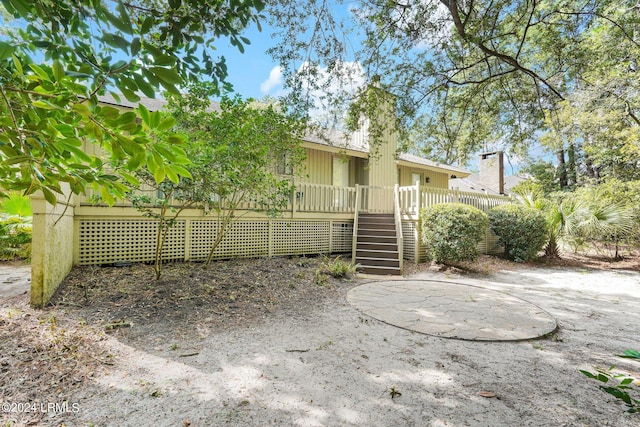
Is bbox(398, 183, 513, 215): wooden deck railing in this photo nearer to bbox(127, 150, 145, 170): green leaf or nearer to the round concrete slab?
the round concrete slab

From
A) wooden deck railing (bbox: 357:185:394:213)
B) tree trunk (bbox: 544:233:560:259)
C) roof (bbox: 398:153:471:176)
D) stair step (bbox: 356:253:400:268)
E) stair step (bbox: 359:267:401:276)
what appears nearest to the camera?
stair step (bbox: 359:267:401:276)

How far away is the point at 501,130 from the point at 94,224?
10397 mm

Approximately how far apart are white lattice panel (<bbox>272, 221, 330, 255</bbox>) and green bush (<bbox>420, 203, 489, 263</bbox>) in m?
3.27

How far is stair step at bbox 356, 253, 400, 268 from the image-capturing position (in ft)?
27.0

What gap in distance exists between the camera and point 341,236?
33.6ft

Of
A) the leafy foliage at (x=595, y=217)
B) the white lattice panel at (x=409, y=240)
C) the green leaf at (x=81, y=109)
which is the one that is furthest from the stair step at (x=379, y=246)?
the green leaf at (x=81, y=109)

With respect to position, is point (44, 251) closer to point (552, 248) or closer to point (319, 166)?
point (319, 166)

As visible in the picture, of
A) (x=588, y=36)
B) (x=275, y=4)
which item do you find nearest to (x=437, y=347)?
(x=275, y=4)

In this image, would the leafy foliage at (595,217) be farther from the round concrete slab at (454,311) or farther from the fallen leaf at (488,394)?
the fallen leaf at (488,394)

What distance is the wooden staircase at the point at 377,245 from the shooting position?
26.4 ft

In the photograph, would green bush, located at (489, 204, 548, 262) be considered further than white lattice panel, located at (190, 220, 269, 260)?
Yes

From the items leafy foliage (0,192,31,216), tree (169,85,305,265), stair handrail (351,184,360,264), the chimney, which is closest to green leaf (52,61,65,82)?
tree (169,85,305,265)

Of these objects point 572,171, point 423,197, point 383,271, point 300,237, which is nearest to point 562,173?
point 572,171

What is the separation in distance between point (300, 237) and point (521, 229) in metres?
7.27
